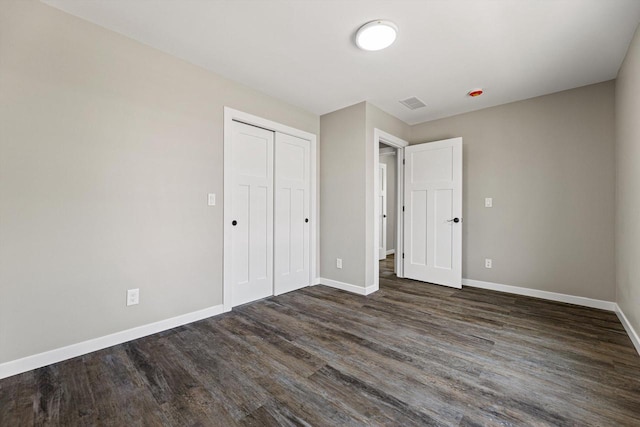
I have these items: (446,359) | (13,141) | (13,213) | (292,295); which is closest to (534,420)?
(446,359)

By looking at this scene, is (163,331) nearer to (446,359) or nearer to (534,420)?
(446,359)

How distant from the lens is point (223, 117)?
276 cm

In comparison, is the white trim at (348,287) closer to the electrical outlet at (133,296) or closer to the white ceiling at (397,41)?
the electrical outlet at (133,296)

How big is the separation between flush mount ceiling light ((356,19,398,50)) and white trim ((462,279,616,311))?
10.4 ft

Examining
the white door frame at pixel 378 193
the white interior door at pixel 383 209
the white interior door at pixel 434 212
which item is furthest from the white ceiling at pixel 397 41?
the white interior door at pixel 383 209

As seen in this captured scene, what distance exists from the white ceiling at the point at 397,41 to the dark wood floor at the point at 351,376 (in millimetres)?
2393

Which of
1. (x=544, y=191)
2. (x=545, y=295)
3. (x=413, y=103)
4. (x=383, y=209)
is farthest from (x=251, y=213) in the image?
(x=383, y=209)

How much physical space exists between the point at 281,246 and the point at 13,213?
2.28 m

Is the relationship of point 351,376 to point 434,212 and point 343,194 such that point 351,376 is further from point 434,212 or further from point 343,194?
point 434,212

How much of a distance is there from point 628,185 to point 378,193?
2.38 metres

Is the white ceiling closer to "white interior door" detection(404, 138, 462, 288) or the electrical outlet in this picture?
"white interior door" detection(404, 138, 462, 288)

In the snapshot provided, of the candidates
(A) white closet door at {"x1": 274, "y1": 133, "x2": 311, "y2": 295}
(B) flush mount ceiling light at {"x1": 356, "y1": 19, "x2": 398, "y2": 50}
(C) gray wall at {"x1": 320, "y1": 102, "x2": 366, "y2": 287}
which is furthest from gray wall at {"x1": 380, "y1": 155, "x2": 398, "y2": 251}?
(B) flush mount ceiling light at {"x1": 356, "y1": 19, "x2": 398, "y2": 50}

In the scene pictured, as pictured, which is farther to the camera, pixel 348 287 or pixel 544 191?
pixel 348 287

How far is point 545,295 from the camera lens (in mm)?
3199
